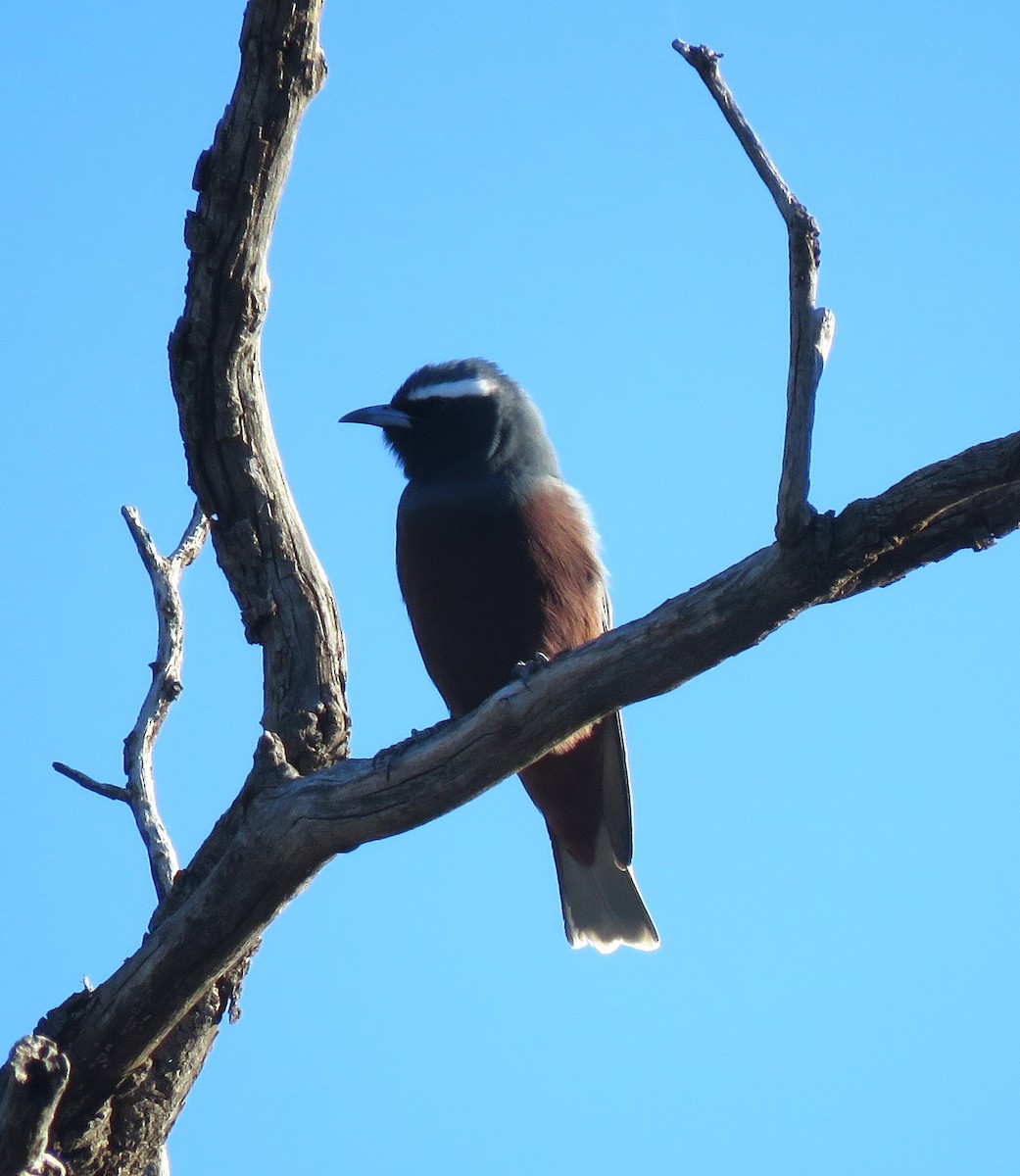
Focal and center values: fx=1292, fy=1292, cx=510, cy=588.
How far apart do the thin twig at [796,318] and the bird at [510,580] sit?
2.01 meters

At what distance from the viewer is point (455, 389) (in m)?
6.72

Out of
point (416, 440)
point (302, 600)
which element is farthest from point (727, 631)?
point (416, 440)

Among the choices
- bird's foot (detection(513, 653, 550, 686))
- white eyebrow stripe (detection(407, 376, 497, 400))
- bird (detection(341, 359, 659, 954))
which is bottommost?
bird's foot (detection(513, 653, 550, 686))

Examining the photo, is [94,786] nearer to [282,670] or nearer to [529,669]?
[282,670]

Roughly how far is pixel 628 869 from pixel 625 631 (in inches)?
116

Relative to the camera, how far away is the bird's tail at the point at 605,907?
666 cm

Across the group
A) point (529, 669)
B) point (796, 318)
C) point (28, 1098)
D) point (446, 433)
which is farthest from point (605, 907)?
point (796, 318)

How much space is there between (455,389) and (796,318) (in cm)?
331

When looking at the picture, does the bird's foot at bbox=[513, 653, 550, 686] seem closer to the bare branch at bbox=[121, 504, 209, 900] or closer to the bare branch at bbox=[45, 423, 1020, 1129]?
the bare branch at bbox=[45, 423, 1020, 1129]

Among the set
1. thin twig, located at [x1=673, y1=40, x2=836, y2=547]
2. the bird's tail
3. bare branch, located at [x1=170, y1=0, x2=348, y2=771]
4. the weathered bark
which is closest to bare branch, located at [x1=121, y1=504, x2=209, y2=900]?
bare branch, located at [x1=170, y1=0, x2=348, y2=771]

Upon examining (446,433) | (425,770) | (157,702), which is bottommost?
(425,770)

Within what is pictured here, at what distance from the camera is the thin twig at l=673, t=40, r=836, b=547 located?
11.5ft

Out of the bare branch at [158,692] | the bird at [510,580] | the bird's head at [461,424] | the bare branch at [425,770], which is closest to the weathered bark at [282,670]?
the bare branch at [425,770]

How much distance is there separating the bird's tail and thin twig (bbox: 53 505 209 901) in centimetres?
225
